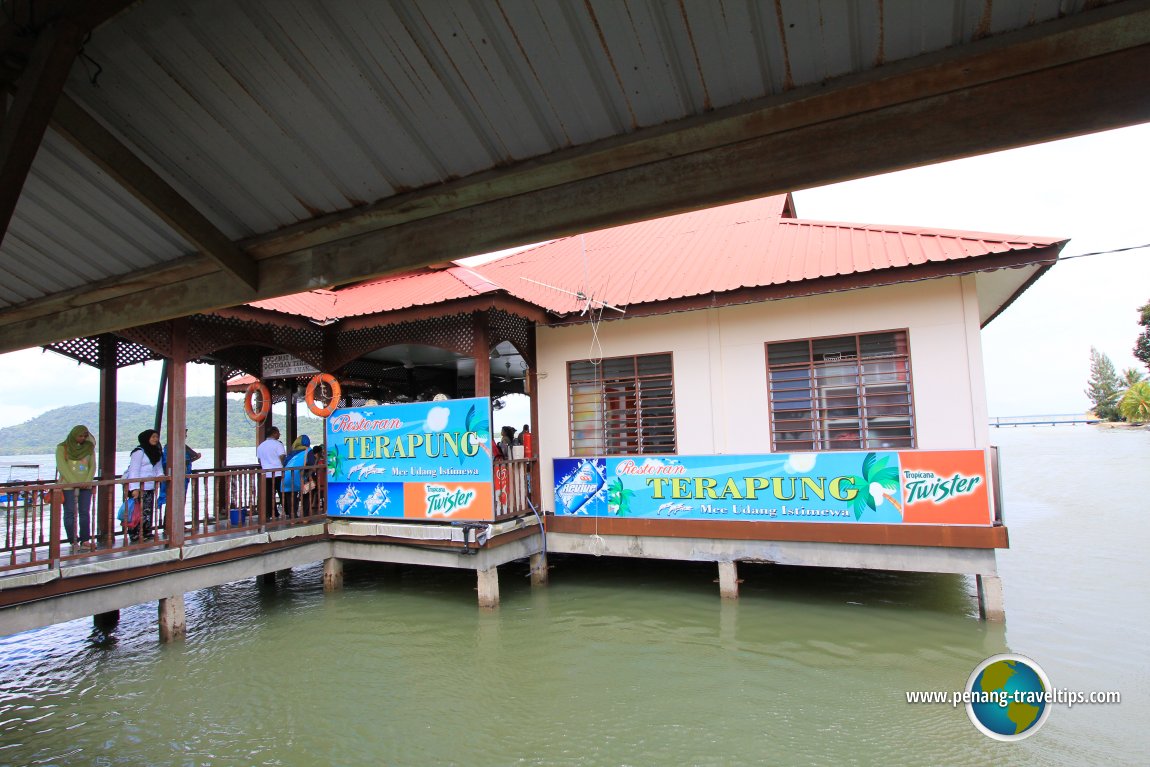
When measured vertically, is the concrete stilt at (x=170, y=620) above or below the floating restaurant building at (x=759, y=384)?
below

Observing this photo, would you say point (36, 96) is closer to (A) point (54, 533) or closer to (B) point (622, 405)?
(A) point (54, 533)

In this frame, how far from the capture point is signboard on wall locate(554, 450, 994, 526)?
22.8 ft

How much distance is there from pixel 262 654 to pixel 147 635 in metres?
2.05

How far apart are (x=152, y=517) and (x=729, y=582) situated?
7.33m

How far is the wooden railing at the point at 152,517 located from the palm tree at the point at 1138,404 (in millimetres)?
58917

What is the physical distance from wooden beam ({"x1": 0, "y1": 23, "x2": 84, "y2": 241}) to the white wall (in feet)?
23.7

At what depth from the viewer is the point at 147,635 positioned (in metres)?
7.36

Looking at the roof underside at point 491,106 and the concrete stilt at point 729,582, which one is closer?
the roof underside at point 491,106

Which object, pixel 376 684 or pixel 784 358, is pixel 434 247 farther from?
pixel 784 358

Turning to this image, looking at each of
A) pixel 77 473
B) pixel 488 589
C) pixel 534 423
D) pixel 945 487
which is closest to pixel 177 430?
pixel 77 473

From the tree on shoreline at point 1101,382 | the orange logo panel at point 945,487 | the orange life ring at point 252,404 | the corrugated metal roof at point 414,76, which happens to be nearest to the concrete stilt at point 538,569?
the orange logo panel at point 945,487

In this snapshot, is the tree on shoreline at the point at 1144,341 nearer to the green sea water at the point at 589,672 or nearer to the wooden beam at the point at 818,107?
the green sea water at the point at 589,672

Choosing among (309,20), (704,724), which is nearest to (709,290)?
(704,724)

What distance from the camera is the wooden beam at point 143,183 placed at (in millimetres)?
2449
